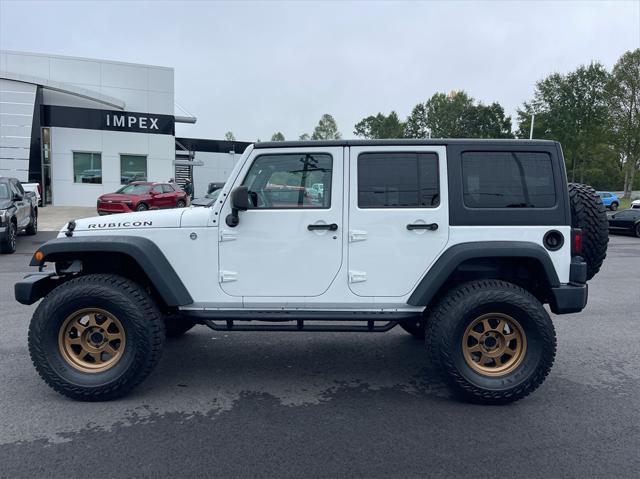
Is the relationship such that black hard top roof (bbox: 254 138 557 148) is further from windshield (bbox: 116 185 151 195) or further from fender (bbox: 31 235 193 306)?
windshield (bbox: 116 185 151 195)

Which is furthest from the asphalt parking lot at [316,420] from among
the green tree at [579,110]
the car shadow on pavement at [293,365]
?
the green tree at [579,110]

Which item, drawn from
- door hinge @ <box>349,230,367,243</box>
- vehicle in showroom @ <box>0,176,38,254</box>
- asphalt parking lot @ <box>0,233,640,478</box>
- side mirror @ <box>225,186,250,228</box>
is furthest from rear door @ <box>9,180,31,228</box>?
door hinge @ <box>349,230,367,243</box>

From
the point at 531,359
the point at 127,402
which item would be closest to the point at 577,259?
the point at 531,359

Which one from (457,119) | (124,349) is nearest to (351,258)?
(124,349)

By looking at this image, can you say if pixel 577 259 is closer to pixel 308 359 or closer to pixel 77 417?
pixel 308 359

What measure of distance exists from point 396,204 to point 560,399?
203 cm

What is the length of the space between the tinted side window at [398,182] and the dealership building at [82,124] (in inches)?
994

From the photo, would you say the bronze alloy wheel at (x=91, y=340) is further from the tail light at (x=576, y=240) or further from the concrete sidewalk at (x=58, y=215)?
the concrete sidewalk at (x=58, y=215)

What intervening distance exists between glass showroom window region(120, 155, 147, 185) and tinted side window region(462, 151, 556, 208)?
26681 millimetres

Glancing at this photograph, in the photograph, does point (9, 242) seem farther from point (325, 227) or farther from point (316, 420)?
point (316, 420)

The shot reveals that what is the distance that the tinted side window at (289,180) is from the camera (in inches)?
162

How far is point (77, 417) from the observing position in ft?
12.3

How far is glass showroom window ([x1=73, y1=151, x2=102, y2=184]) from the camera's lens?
27391mm

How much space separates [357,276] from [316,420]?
3.65ft
